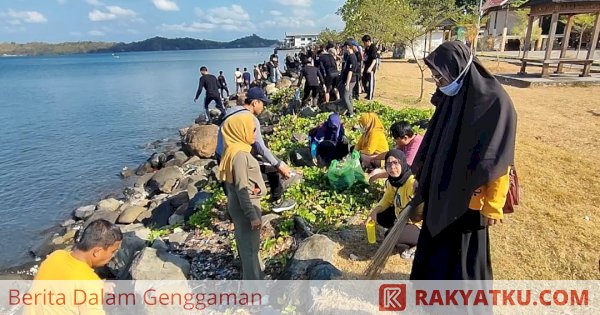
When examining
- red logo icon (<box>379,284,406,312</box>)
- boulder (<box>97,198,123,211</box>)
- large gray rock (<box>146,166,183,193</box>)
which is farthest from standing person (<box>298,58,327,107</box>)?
red logo icon (<box>379,284,406,312</box>)

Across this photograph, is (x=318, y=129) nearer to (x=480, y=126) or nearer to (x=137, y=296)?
(x=137, y=296)

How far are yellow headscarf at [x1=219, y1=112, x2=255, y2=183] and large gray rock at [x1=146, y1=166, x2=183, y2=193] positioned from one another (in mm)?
7180

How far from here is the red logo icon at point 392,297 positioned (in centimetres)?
320

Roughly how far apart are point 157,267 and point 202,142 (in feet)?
28.3

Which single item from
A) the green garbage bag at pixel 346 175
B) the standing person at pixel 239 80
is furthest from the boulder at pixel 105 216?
the standing person at pixel 239 80

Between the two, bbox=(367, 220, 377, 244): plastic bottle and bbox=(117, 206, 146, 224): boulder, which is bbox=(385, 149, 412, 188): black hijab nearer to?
bbox=(367, 220, 377, 244): plastic bottle

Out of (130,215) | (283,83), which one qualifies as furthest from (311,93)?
(283,83)

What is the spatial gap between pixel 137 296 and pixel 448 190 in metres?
3.24

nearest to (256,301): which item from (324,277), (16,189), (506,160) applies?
(324,277)

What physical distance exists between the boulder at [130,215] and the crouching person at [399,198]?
6271 millimetres

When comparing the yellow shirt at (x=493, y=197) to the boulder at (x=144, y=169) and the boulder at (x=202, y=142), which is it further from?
the boulder at (x=144, y=169)

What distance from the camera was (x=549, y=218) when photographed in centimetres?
444

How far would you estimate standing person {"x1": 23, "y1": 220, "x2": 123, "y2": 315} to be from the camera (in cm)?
238

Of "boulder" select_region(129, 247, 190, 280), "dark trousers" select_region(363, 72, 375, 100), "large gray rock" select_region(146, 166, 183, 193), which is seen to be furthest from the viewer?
"dark trousers" select_region(363, 72, 375, 100)
